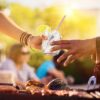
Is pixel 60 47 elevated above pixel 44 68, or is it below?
above

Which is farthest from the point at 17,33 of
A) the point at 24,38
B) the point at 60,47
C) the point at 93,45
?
the point at 93,45

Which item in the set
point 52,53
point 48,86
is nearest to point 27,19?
point 52,53

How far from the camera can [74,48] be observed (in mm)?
2889

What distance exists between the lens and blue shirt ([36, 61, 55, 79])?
2926mm

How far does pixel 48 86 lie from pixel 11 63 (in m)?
0.34

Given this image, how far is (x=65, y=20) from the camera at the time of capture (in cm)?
292

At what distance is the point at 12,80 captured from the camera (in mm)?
2943

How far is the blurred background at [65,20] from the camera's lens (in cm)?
290

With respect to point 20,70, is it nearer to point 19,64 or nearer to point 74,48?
point 19,64

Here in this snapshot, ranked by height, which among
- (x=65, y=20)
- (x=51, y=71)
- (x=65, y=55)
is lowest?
(x=51, y=71)

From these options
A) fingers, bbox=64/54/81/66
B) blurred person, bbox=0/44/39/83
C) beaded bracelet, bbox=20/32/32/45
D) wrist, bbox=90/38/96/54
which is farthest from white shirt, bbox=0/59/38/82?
wrist, bbox=90/38/96/54

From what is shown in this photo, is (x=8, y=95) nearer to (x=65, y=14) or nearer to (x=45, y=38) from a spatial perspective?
(x=45, y=38)

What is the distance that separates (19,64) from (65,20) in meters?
0.49

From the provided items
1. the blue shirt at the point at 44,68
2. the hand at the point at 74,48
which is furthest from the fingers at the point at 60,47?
the blue shirt at the point at 44,68
